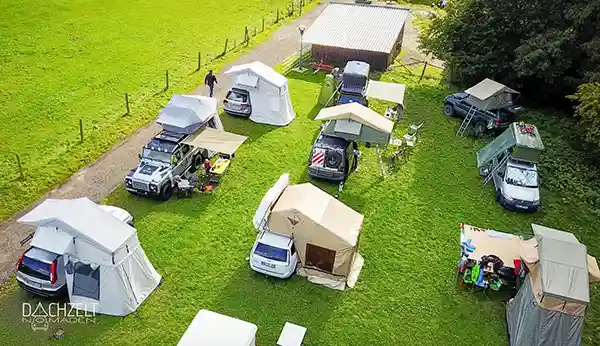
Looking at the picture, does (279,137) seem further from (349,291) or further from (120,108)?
(349,291)

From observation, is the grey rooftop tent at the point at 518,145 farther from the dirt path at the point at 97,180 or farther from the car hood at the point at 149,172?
the dirt path at the point at 97,180

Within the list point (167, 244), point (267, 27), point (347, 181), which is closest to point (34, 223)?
point (167, 244)

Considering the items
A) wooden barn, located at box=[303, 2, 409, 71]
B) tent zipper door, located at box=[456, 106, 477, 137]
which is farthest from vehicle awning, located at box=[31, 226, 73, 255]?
wooden barn, located at box=[303, 2, 409, 71]

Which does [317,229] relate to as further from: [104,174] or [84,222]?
[104,174]

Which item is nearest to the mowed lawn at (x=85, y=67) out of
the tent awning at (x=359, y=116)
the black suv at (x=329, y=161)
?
the black suv at (x=329, y=161)

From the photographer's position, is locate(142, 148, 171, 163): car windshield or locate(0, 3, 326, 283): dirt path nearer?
locate(0, 3, 326, 283): dirt path

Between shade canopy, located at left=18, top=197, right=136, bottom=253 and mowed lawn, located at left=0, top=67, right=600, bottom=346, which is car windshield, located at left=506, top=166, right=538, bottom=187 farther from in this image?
shade canopy, located at left=18, top=197, right=136, bottom=253
